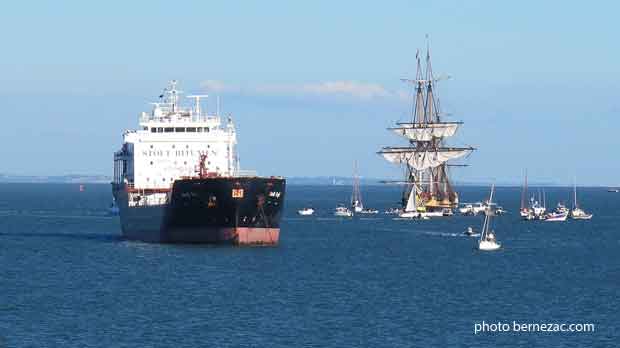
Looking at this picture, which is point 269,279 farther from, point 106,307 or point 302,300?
point 106,307

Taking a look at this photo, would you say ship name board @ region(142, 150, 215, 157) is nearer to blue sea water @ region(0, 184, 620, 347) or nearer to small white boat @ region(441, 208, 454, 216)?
blue sea water @ region(0, 184, 620, 347)

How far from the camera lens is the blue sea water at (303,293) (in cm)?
4288

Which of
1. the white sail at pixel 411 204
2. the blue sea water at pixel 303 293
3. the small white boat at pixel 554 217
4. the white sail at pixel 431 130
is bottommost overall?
the blue sea water at pixel 303 293

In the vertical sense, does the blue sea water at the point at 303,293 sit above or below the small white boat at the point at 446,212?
below

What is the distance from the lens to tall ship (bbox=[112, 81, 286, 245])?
236 feet

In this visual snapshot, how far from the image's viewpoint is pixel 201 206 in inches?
2857

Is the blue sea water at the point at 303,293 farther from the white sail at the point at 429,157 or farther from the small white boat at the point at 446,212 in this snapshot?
the white sail at the point at 429,157

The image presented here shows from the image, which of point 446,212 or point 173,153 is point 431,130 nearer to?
point 446,212

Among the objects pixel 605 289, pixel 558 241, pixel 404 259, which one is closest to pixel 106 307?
pixel 605 289

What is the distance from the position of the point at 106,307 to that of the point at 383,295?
11.0 metres

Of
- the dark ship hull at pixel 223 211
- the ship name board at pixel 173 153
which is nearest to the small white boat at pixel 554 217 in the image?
the ship name board at pixel 173 153

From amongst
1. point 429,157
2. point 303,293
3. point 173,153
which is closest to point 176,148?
point 173,153

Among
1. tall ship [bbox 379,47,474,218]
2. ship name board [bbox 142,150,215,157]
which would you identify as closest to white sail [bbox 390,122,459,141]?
tall ship [bbox 379,47,474,218]

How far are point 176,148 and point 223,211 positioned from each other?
12.3m
